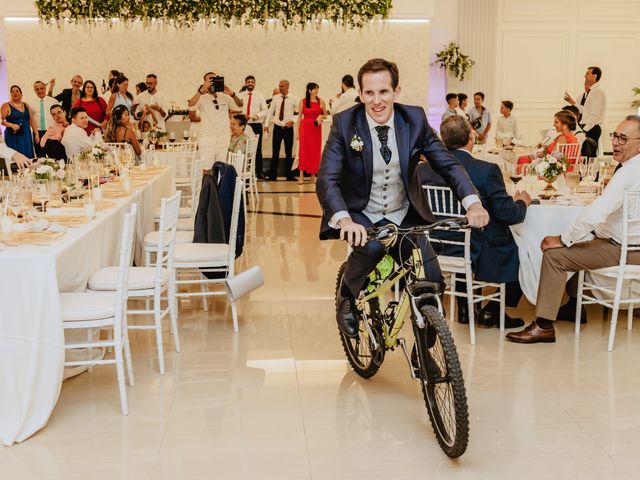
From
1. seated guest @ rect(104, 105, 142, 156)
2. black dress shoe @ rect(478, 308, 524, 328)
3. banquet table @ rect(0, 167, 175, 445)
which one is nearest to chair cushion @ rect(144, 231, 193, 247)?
banquet table @ rect(0, 167, 175, 445)

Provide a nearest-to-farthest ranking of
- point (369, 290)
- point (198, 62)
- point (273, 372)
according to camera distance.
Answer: point (369, 290) → point (273, 372) → point (198, 62)

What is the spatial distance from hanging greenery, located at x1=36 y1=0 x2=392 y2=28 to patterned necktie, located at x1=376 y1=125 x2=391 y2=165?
12042 mm

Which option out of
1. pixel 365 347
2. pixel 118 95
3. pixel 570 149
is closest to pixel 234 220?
pixel 365 347

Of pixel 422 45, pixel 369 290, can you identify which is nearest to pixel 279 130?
pixel 422 45

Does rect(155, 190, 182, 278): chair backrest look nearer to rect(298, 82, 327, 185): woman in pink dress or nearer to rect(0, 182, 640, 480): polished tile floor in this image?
rect(0, 182, 640, 480): polished tile floor

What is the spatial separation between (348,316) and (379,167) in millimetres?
811

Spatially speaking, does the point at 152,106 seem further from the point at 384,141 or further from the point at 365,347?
the point at 384,141

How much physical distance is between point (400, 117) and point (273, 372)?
165 cm

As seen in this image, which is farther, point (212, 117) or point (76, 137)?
point (212, 117)

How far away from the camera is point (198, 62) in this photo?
16.8 metres

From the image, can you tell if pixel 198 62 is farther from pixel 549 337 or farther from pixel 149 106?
pixel 549 337

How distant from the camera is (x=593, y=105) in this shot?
1276 centimetres

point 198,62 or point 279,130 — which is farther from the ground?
point 198,62

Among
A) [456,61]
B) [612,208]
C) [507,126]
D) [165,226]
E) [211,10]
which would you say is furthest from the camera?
[456,61]
